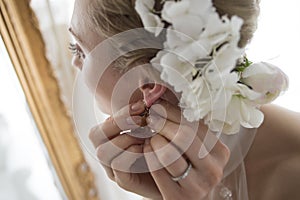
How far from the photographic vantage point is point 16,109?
4.08ft

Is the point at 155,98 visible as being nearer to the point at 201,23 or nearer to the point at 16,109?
→ the point at 201,23

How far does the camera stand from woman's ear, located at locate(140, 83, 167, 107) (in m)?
0.66

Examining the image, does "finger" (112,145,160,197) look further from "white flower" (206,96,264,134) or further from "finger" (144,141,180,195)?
"white flower" (206,96,264,134)

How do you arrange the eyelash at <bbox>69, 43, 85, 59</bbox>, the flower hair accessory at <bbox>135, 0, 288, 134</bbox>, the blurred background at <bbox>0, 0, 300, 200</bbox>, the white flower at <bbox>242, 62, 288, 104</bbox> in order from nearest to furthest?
the flower hair accessory at <bbox>135, 0, 288, 134</bbox>
the white flower at <bbox>242, 62, 288, 104</bbox>
the eyelash at <bbox>69, 43, 85, 59</bbox>
the blurred background at <bbox>0, 0, 300, 200</bbox>

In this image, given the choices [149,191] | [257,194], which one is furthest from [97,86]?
[257,194]

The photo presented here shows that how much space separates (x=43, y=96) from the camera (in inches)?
51.2

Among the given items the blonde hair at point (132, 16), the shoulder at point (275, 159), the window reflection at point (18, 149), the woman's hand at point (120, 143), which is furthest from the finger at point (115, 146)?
the window reflection at point (18, 149)

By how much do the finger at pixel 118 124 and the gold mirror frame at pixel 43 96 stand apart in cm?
60

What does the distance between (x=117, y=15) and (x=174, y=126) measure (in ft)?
0.58

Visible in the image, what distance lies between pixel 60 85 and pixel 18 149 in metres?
0.22

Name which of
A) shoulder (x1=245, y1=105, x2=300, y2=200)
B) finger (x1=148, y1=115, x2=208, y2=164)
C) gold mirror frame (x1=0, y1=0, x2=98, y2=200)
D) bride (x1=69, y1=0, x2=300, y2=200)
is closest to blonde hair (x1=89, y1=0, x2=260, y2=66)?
bride (x1=69, y1=0, x2=300, y2=200)

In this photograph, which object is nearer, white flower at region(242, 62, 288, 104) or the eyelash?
white flower at region(242, 62, 288, 104)

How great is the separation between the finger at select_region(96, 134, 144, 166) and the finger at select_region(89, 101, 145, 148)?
0.01 meters

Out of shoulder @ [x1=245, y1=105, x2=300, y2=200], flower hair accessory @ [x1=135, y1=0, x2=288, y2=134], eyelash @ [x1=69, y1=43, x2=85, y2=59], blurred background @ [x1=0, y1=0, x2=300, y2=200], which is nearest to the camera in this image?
flower hair accessory @ [x1=135, y1=0, x2=288, y2=134]
